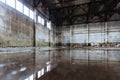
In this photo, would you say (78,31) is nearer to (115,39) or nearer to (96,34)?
(96,34)

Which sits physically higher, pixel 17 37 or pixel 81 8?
pixel 81 8

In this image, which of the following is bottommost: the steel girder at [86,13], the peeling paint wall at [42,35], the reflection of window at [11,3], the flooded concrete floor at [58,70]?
the flooded concrete floor at [58,70]

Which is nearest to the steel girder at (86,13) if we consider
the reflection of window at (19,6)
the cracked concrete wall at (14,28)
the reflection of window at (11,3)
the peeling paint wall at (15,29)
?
the peeling paint wall at (15,29)

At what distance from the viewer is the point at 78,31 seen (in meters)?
23.1

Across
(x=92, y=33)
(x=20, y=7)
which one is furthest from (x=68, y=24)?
(x=20, y=7)

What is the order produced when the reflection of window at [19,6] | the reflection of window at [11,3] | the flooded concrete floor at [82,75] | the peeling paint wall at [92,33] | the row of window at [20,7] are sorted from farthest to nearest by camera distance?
the peeling paint wall at [92,33] < the reflection of window at [19,6] < the row of window at [20,7] < the reflection of window at [11,3] < the flooded concrete floor at [82,75]

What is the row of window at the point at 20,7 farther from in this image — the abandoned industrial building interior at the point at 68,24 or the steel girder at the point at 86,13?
the steel girder at the point at 86,13

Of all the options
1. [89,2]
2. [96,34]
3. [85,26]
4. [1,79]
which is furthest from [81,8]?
[1,79]

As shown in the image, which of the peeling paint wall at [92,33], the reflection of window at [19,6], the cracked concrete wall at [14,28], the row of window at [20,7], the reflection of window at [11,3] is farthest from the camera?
the peeling paint wall at [92,33]

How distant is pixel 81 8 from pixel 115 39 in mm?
7644

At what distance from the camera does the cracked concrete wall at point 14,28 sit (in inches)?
341

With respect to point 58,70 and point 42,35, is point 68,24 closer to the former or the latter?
point 42,35

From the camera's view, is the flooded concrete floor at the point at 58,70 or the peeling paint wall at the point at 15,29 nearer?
the flooded concrete floor at the point at 58,70

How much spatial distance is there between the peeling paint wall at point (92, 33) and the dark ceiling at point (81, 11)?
0.88m
